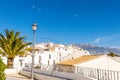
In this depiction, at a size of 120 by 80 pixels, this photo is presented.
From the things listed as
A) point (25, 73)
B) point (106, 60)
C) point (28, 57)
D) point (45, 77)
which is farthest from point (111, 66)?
point (28, 57)

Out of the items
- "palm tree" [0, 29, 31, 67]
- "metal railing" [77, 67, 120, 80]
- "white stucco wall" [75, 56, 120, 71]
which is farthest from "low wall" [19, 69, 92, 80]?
"white stucco wall" [75, 56, 120, 71]

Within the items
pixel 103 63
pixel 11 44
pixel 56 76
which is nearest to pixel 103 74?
pixel 56 76

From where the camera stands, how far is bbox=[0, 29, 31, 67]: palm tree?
29.1 meters

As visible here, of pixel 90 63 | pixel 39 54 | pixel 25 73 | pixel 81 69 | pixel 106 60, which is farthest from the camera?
pixel 39 54

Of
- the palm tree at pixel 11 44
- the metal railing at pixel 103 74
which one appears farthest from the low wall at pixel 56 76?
the palm tree at pixel 11 44

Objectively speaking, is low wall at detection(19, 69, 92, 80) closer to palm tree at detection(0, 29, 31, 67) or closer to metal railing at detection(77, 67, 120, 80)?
metal railing at detection(77, 67, 120, 80)

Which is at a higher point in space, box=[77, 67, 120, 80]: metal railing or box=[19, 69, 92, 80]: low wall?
box=[77, 67, 120, 80]: metal railing

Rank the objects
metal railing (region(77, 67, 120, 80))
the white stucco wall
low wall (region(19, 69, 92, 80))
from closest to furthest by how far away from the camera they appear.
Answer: metal railing (region(77, 67, 120, 80)) < low wall (region(19, 69, 92, 80)) < the white stucco wall

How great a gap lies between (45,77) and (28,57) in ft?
127

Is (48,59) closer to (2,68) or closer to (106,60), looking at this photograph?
(106,60)

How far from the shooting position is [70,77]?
15445mm

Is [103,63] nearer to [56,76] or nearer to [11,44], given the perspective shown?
[11,44]

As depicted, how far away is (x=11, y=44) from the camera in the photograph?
29.4m

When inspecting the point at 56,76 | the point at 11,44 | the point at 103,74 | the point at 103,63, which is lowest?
the point at 56,76
